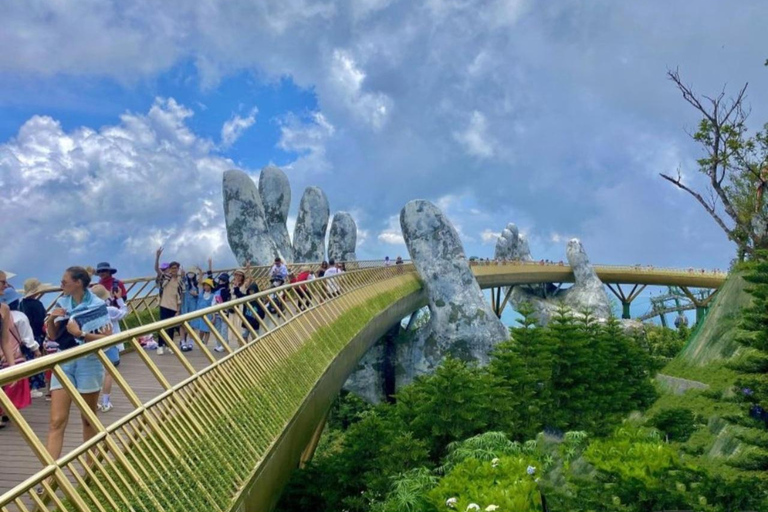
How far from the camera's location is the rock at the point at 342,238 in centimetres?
4150

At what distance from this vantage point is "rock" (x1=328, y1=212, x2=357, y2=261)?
41.5 m

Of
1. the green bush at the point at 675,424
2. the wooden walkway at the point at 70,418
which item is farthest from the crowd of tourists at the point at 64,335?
the green bush at the point at 675,424

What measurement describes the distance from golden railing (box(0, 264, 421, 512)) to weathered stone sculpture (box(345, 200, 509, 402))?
18.1 metres

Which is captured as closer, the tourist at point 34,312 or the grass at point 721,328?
the tourist at point 34,312

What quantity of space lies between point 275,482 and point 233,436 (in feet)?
4.63

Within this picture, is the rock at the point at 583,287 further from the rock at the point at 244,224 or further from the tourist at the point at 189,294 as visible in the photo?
the tourist at the point at 189,294

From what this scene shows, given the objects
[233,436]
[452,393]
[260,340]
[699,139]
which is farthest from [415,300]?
[233,436]

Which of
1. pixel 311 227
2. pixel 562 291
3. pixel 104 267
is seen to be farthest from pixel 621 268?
pixel 104 267

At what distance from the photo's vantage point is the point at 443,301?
95.0 ft

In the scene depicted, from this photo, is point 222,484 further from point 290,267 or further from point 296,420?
point 290,267

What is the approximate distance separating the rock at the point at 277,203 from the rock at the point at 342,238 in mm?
2781

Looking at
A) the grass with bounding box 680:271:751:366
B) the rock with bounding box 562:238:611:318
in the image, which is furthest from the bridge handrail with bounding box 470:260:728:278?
the grass with bounding box 680:271:751:366

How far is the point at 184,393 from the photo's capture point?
6.08 metres

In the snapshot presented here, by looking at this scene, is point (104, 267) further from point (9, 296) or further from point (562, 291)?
point (562, 291)
